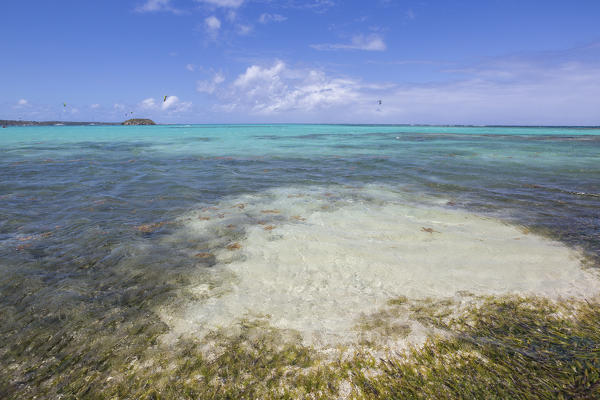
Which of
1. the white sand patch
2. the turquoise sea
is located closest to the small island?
the turquoise sea

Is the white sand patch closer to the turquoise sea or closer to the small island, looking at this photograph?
the turquoise sea

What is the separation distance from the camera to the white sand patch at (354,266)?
353cm

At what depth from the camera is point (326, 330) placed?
10.5 feet

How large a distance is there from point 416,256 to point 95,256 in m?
5.66

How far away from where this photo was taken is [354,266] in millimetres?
4734

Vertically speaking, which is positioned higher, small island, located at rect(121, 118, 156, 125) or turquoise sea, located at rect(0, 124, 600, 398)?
small island, located at rect(121, 118, 156, 125)

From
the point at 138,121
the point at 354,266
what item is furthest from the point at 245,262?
the point at 138,121

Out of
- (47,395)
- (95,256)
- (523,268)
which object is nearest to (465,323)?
(523,268)

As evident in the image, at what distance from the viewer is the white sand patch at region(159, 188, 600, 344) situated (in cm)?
353

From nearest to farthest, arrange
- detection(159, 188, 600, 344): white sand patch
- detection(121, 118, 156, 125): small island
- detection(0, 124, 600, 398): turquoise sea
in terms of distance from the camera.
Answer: detection(0, 124, 600, 398): turquoise sea, detection(159, 188, 600, 344): white sand patch, detection(121, 118, 156, 125): small island

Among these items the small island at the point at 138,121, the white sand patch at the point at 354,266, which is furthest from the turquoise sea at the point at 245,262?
the small island at the point at 138,121

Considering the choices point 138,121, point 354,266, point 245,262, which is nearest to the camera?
point 354,266

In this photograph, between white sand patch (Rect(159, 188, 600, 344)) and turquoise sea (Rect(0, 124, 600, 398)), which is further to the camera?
white sand patch (Rect(159, 188, 600, 344))

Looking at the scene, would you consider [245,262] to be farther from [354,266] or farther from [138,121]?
[138,121]
